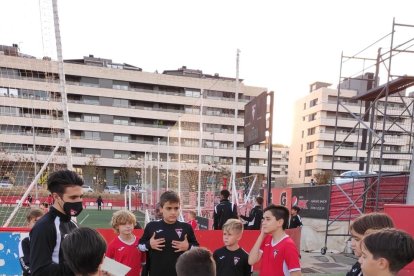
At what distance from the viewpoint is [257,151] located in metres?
64.2

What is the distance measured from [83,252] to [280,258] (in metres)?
1.91

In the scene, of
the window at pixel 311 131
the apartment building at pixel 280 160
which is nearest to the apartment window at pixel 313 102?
the window at pixel 311 131

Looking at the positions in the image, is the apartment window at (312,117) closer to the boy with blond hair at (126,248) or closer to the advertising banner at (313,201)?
the advertising banner at (313,201)

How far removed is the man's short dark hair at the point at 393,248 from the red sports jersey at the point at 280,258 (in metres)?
1.12

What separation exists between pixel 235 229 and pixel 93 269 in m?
2.05

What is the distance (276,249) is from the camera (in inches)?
127

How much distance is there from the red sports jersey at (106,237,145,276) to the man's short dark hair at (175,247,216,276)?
224cm

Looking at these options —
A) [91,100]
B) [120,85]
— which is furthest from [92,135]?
[120,85]

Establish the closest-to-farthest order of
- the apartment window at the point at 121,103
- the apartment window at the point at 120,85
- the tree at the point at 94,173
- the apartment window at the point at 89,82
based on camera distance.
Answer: the tree at the point at 94,173, the apartment window at the point at 89,82, the apartment window at the point at 121,103, the apartment window at the point at 120,85

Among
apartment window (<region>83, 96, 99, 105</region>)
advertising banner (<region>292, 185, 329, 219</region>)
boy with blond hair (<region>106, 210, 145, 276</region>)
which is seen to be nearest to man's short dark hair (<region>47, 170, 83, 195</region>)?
boy with blond hair (<region>106, 210, 145, 276</region>)

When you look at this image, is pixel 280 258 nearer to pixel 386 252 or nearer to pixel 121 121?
pixel 386 252

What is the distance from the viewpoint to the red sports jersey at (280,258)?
3080 mm

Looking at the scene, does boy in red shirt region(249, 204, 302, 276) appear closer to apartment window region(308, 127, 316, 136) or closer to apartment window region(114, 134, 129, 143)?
apartment window region(114, 134, 129, 143)

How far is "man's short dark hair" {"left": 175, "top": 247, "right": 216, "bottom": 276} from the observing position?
188 cm
